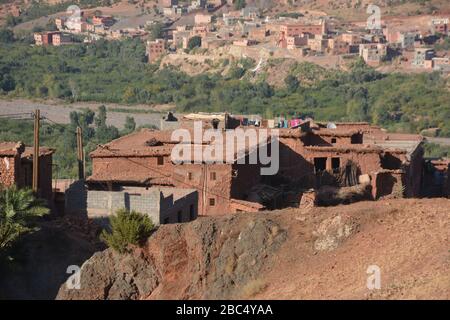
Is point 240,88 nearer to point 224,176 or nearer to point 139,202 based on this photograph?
point 224,176

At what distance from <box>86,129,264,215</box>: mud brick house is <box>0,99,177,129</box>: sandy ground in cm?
4138

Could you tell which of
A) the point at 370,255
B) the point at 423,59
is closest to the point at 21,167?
the point at 370,255

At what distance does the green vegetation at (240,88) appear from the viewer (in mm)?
72875

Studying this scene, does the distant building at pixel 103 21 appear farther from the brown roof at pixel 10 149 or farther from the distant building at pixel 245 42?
the brown roof at pixel 10 149

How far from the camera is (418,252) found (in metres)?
14.0

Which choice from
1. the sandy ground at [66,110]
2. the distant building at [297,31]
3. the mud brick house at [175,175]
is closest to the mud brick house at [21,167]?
the mud brick house at [175,175]

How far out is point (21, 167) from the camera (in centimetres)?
2164

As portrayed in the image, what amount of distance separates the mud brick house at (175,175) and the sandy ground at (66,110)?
41382 millimetres

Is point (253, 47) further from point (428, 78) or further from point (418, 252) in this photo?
point (418, 252)

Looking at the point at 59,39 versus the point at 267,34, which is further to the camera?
the point at 59,39

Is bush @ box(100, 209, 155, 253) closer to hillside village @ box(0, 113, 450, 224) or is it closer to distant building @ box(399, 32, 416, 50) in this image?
hillside village @ box(0, 113, 450, 224)

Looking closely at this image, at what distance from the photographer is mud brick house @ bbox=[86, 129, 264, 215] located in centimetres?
2217

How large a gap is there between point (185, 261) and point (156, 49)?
89.1 meters
